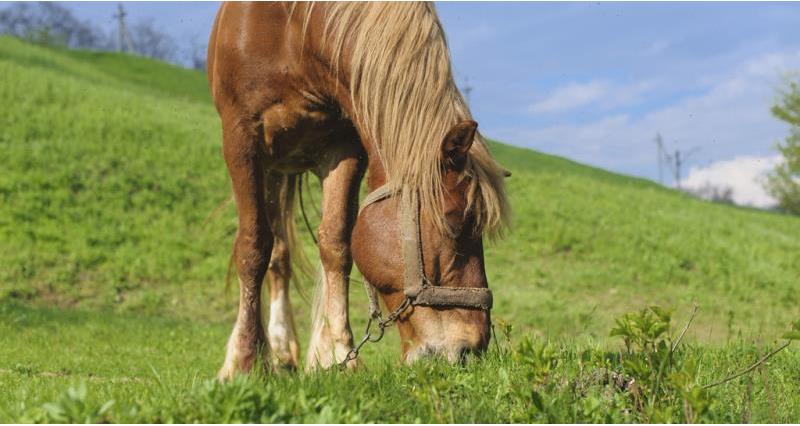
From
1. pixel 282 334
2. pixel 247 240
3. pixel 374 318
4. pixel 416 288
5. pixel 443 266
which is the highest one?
pixel 247 240

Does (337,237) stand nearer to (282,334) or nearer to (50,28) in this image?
(282,334)

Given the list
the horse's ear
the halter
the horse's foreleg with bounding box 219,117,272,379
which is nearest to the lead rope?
the halter

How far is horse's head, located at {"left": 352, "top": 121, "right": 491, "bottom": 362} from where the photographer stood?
3686mm

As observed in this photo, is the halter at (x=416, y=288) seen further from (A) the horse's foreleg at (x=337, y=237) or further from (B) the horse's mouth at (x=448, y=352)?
(A) the horse's foreleg at (x=337, y=237)

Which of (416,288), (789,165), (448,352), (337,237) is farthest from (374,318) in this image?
(789,165)

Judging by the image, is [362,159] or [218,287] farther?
[218,287]

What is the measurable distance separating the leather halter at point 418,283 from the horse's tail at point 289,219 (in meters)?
2.47

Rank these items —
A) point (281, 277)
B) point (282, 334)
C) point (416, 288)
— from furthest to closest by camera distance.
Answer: point (281, 277) → point (282, 334) → point (416, 288)

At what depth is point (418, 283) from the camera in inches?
147

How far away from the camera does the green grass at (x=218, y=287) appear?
277 cm

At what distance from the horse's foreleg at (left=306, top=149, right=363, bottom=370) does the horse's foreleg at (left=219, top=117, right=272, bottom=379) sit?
1.23 ft

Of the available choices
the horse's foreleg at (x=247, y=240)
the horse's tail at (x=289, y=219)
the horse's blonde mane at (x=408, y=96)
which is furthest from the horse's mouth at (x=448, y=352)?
the horse's tail at (x=289, y=219)

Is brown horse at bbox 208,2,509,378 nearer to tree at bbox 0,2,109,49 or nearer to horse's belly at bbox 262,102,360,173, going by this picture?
horse's belly at bbox 262,102,360,173

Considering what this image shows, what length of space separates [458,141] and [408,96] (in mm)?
478
